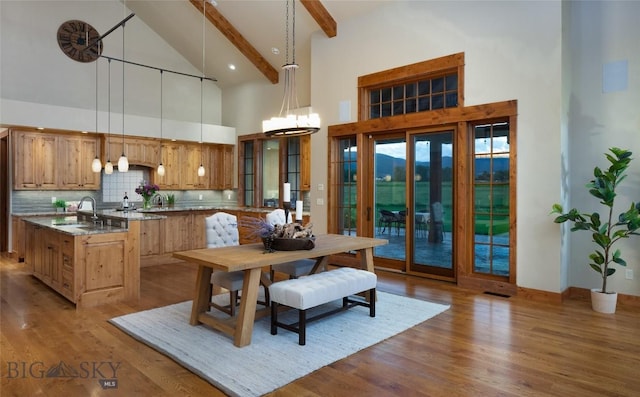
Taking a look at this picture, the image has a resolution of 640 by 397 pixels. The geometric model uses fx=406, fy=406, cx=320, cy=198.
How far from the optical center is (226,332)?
344cm

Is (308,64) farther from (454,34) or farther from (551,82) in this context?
(551,82)

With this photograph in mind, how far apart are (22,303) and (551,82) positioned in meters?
6.45

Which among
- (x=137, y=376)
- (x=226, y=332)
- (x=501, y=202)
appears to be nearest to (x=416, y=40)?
(x=501, y=202)

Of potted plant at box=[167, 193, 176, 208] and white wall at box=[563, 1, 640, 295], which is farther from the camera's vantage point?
potted plant at box=[167, 193, 176, 208]

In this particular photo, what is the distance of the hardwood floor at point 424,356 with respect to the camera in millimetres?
2633

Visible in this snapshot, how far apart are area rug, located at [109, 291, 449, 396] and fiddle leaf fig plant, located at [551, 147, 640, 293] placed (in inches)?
66.7

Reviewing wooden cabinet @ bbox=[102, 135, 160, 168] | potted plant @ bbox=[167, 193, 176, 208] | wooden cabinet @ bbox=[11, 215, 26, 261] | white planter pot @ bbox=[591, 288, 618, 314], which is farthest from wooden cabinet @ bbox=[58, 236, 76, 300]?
white planter pot @ bbox=[591, 288, 618, 314]

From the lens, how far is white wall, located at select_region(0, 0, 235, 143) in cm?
695

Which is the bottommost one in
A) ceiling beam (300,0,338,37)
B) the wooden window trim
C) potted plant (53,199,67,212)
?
potted plant (53,199,67,212)

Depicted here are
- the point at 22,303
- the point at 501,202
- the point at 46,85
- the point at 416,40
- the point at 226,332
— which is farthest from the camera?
the point at 46,85

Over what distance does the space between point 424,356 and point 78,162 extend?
6.98 meters

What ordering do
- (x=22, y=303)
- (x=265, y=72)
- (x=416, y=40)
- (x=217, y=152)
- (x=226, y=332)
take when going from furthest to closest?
(x=217, y=152), (x=265, y=72), (x=416, y=40), (x=22, y=303), (x=226, y=332)

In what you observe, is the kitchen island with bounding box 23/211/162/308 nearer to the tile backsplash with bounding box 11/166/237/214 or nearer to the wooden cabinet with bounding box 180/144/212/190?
the tile backsplash with bounding box 11/166/237/214

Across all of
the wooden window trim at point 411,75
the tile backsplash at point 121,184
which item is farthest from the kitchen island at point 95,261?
the wooden window trim at point 411,75
